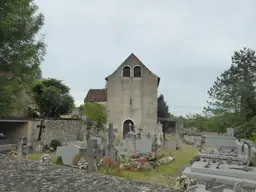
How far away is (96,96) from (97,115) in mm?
5832

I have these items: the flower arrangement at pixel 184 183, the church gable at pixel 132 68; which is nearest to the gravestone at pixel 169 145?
the church gable at pixel 132 68

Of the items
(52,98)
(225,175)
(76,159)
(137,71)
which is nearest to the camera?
(225,175)

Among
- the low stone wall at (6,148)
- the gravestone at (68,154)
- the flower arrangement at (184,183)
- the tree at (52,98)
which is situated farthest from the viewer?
the tree at (52,98)

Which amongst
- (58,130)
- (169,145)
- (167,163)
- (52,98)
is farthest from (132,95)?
(167,163)

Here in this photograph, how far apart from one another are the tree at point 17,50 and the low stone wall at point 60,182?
13.3 ft

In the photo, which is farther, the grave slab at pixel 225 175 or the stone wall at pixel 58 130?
the stone wall at pixel 58 130

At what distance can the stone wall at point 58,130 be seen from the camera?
686 inches

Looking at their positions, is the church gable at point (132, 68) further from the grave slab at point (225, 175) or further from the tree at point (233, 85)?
the grave slab at point (225, 175)

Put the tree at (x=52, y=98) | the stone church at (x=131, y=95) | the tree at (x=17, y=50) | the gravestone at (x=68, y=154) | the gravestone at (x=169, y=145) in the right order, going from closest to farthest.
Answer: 1. the tree at (x=17, y=50)
2. the gravestone at (x=68, y=154)
3. the gravestone at (x=169, y=145)
4. the tree at (x=52, y=98)
5. the stone church at (x=131, y=95)

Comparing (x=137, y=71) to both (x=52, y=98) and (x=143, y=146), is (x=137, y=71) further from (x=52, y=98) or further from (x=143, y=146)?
(x=143, y=146)

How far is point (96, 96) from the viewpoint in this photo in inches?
1148

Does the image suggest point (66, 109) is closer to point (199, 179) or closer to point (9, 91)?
point (9, 91)

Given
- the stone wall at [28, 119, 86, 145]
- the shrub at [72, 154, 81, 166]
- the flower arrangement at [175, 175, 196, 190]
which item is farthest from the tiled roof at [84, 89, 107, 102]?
the flower arrangement at [175, 175, 196, 190]

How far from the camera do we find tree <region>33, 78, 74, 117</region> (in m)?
22.0
